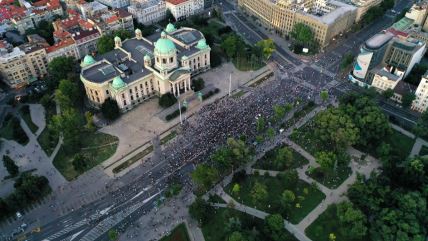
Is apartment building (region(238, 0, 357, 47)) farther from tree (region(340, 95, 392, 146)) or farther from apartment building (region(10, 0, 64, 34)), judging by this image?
apartment building (region(10, 0, 64, 34))

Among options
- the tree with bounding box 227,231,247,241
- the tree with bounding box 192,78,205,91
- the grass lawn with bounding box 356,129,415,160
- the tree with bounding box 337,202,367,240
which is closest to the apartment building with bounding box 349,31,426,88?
the grass lawn with bounding box 356,129,415,160

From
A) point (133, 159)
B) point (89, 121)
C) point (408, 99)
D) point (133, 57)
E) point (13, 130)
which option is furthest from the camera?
point (133, 57)

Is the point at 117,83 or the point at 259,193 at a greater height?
the point at 117,83

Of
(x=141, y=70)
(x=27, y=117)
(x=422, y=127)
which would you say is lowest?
(x=27, y=117)

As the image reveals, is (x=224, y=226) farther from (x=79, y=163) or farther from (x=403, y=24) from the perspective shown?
(x=403, y=24)

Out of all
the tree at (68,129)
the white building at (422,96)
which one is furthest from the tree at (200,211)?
the white building at (422,96)

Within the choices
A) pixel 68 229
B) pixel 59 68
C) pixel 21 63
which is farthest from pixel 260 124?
pixel 21 63


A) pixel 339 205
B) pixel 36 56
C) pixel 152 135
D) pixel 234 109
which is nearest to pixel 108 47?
pixel 36 56

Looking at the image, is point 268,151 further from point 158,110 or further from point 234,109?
point 158,110

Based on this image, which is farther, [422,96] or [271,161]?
[422,96]
